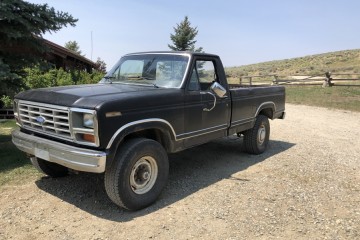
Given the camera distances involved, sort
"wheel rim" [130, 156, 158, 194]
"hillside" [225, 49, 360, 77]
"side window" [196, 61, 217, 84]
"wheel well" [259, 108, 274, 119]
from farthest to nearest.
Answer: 1. "hillside" [225, 49, 360, 77]
2. "wheel well" [259, 108, 274, 119]
3. "side window" [196, 61, 217, 84]
4. "wheel rim" [130, 156, 158, 194]

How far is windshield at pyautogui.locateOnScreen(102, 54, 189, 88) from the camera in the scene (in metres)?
5.18

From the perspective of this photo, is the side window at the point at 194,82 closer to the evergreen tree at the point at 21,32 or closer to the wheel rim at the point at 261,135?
the wheel rim at the point at 261,135

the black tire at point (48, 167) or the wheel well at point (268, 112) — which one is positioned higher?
the wheel well at point (268, 112)

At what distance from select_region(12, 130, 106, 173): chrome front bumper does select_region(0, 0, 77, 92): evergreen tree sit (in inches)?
83.6

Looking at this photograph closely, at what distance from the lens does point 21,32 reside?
6398mm

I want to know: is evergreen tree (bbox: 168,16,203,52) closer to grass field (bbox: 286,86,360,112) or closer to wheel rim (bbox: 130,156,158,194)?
grass field (bbox: 286,86,360,112)

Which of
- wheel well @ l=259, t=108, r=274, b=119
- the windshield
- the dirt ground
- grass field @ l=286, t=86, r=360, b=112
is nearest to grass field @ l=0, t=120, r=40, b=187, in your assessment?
the dirt ground

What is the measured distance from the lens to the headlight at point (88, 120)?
12.6ft

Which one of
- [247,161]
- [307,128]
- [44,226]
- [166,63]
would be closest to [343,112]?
[307,128]

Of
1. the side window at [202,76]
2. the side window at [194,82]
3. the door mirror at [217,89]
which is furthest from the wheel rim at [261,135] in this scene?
the side window at [194,82]

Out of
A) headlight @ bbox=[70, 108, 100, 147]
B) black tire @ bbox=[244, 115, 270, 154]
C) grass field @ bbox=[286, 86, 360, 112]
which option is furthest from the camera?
grass field @ bbox=[286, 86, 360, 112]

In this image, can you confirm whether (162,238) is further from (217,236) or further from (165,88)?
(165,88)

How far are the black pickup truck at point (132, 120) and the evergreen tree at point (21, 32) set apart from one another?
1.69m

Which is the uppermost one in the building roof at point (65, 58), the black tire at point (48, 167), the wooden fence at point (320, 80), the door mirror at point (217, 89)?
the building roof at point (65, 58)
